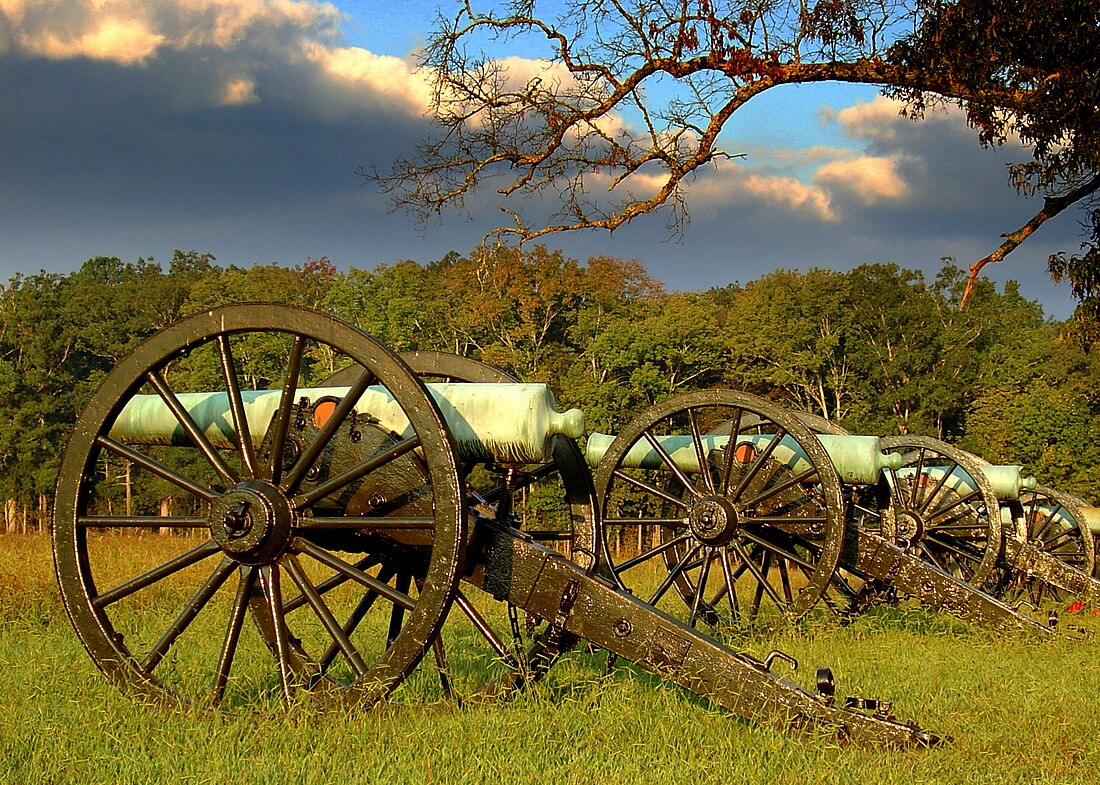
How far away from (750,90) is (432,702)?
8.21 m

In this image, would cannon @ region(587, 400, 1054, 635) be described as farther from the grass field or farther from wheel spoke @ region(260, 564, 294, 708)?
wheel spoke @ region(260, 564, 294, 708)

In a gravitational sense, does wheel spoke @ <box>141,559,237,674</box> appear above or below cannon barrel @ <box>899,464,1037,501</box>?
below

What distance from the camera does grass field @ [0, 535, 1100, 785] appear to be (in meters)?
4.46

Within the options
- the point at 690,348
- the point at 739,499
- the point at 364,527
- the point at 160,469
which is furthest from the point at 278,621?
the point at 690,348

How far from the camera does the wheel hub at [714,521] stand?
9281 mm

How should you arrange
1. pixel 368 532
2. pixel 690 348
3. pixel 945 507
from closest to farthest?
pixel 368 532 → pixel 945 507 → pixel 690 348

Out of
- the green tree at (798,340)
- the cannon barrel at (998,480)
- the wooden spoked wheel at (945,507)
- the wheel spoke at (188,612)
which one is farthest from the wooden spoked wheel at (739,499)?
the green tree at (798,340)

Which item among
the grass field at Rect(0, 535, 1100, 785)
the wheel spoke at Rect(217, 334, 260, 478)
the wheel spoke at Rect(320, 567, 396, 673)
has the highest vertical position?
the wheel spoke at Rect(217, 334, 260, 478)

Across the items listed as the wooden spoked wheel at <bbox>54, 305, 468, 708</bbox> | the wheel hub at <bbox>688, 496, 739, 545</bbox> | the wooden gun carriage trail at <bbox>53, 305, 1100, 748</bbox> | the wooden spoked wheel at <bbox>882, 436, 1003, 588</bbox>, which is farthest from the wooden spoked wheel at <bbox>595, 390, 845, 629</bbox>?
the wooden spoked wheel at <bbox>54, 305, 468, 708</bbox>

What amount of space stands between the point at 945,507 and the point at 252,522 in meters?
10.1

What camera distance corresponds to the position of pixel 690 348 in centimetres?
3562

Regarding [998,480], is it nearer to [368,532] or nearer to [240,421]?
[368,532]

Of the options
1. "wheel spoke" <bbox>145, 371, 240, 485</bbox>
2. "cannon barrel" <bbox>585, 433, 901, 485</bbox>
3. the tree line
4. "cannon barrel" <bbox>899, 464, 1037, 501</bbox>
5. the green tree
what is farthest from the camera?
the green tree

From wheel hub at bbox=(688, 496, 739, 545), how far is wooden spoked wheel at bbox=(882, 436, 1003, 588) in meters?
3.24
